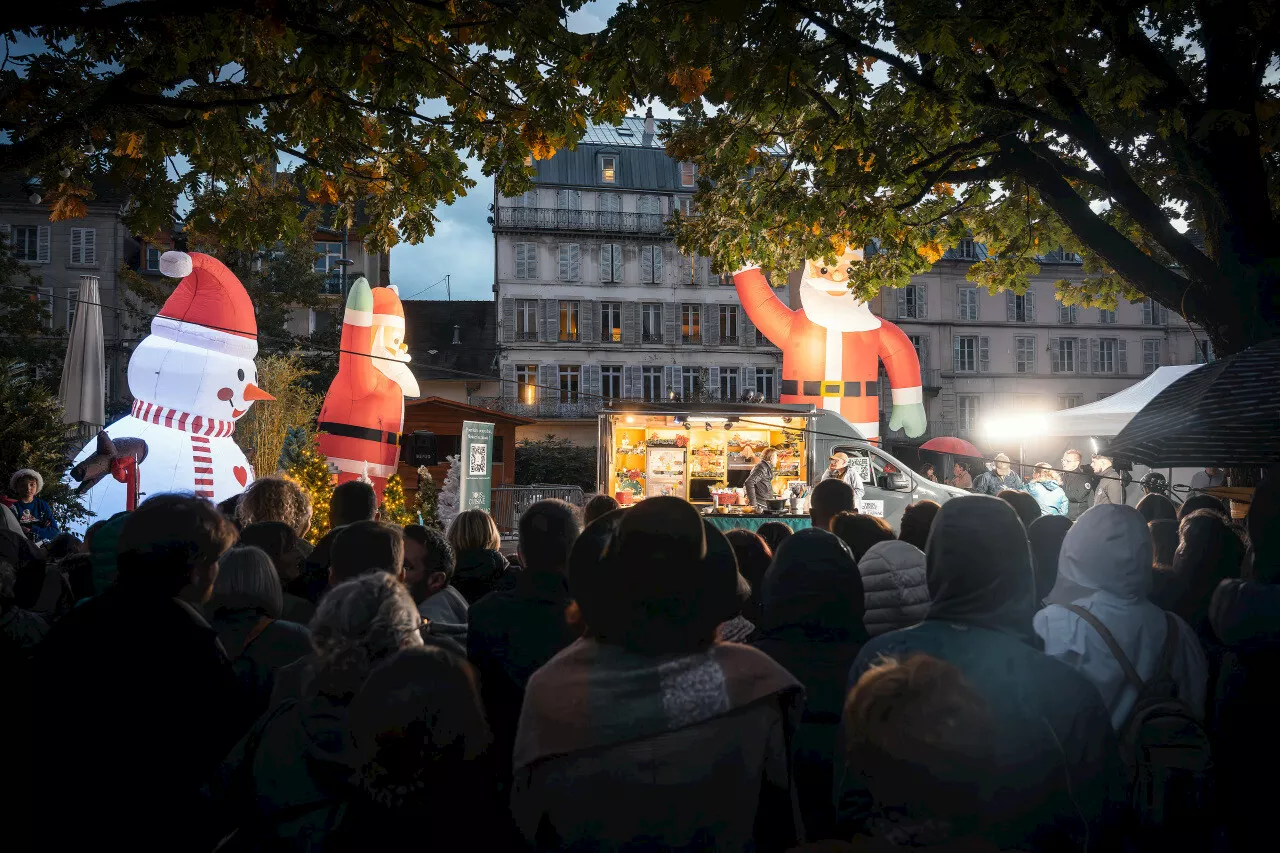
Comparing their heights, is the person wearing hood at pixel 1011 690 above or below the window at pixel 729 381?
below

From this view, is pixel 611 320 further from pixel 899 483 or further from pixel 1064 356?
pixel 899 483

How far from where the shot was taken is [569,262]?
134 feet

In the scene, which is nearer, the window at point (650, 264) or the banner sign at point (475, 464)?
the banner sign at point (475, 464)

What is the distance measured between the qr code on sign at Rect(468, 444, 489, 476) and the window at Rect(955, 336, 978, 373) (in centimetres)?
3510

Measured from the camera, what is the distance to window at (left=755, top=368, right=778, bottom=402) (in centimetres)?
4131

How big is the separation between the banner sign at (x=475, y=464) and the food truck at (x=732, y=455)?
2115mm

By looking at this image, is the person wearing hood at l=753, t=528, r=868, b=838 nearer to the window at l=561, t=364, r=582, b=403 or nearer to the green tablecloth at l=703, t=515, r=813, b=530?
the green tablecloth at l=703, t=515, r=813, b=530

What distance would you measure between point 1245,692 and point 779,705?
2.19 meters

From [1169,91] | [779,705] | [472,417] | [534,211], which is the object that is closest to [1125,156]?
[1169,91]

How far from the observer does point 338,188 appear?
729 centimetres

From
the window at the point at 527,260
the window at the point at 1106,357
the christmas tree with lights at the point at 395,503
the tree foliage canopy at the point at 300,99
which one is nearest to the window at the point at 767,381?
the window at the point at 527,260

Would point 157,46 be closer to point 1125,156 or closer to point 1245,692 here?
point 1245,692

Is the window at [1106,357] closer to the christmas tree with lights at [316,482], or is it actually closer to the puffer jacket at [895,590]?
the christmas tree with lights at [316,482]

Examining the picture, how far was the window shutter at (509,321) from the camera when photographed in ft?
130
